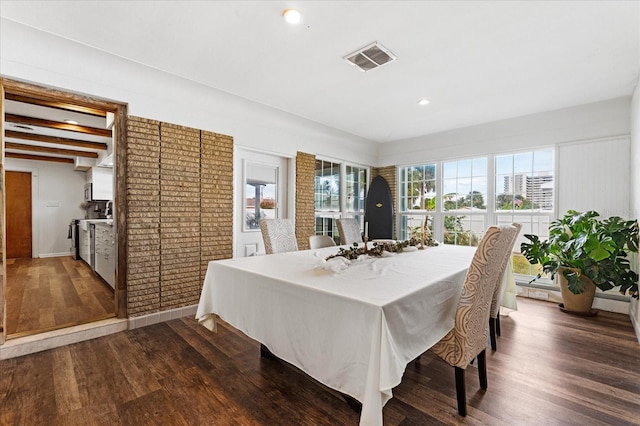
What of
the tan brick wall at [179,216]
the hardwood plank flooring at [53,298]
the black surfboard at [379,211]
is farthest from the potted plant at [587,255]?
the hardwood plank flooring at [53,298]

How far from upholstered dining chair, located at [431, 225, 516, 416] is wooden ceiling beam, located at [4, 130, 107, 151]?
634 cm

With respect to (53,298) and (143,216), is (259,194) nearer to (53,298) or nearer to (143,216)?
(143,216)

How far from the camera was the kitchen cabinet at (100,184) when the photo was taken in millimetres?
6352

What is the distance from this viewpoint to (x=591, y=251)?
3.00m

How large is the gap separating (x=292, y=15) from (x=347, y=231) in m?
2.40

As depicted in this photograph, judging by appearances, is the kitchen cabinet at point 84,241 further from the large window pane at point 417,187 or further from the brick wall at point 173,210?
Result: the large window pane at point 417,187

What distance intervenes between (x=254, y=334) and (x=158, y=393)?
2.45 feet

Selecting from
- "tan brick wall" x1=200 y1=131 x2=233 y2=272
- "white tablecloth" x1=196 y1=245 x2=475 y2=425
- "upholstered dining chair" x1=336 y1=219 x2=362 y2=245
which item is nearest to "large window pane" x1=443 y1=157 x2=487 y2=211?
"upholstered dining chair" x1=336 y1=219 x2=362 y2=245

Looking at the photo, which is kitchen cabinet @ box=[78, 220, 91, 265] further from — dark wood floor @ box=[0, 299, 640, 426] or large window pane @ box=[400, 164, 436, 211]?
large window pane @ box=[400, 164, 436, 211]

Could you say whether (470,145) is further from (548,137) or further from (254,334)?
(254,334)

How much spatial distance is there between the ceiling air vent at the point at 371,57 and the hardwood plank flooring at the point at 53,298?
338 centimetres

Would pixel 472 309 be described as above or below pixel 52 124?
below

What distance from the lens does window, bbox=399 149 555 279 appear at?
4.10 meters

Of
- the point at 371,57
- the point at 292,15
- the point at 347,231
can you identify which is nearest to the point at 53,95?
the point at 292,15
